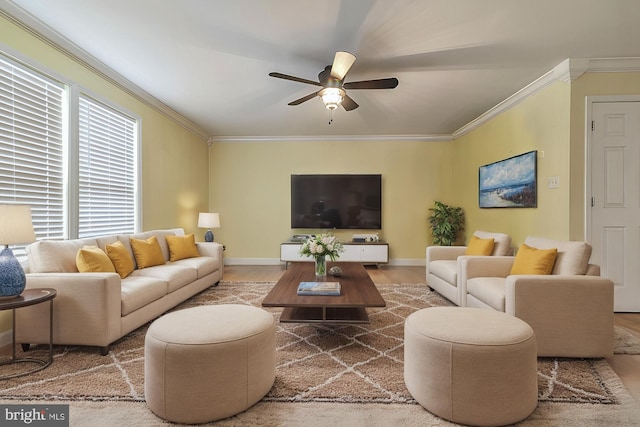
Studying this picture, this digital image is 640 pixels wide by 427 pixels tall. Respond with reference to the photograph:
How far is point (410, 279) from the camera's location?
4.89 meters

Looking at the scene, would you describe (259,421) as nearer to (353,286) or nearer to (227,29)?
(353,286)

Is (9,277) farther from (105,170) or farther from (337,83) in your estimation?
(337,83)

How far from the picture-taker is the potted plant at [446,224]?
5.53 meters

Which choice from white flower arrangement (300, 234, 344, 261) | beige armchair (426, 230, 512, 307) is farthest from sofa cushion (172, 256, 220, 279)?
beige armchair (426, 230, 512, 307)

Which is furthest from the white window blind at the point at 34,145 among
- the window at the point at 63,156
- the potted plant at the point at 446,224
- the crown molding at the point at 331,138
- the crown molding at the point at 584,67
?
the potted plant at the point at 446,224

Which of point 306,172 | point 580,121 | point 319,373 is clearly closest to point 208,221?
point 306,172

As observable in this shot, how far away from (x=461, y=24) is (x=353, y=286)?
2276 mm

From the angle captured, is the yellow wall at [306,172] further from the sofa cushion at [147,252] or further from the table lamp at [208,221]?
the sofa cushion at [147,252]

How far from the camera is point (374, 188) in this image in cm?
605

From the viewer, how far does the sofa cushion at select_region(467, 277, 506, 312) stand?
8.12ft

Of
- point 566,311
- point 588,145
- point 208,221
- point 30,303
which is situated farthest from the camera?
point 208,221

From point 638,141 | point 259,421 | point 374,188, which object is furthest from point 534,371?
point 374,188

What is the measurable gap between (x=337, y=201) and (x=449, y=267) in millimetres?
2859

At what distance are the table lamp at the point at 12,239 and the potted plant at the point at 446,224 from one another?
5321mm
